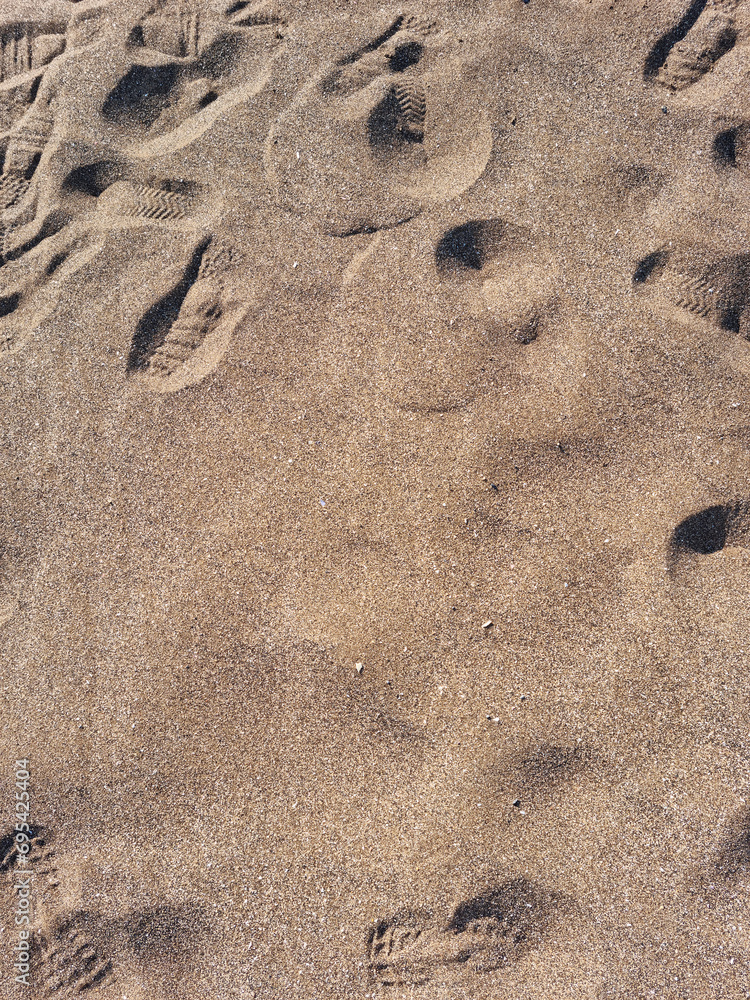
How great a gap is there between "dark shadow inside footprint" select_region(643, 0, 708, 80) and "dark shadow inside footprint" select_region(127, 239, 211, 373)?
220 centimetres

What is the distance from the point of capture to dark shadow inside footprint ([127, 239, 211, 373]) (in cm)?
282

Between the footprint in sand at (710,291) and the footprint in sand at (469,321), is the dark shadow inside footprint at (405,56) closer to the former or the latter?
the footprint in sand at (469,321)

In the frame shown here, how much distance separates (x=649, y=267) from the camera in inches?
106

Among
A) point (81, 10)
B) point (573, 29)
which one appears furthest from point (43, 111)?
point (573, 29)

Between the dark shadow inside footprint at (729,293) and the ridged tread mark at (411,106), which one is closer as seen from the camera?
the dark shadow inside footprint at (729,293)

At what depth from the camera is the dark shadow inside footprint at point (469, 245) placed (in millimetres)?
2738

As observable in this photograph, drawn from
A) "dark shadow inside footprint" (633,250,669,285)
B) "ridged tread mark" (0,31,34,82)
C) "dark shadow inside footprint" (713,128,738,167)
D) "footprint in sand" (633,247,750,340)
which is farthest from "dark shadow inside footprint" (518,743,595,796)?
"ridged tread mark" (0,31,34,82)

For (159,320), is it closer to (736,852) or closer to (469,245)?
(469,245)

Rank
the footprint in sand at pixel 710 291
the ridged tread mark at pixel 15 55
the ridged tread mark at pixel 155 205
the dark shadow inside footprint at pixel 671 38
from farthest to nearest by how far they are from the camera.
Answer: the ridged tread mark at pixel 15 55
the ridged tread mark at pixel 155 205
the dark shadow inside footprint at pixel 671 38
the footprint in sand at pixel 710 291

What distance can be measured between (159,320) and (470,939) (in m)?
3.00

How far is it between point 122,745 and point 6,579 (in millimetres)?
947

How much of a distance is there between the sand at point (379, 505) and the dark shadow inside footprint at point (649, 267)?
0.04 ft

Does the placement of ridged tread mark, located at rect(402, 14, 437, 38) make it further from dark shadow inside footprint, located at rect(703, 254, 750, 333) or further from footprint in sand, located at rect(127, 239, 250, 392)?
dark shadow inside footprint, located at rect(703, 254, 750, 333)

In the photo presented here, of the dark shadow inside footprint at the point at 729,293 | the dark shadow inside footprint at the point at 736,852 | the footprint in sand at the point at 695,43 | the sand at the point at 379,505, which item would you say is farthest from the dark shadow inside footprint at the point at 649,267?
the dark shadow inside footprint at the point at 736,852
